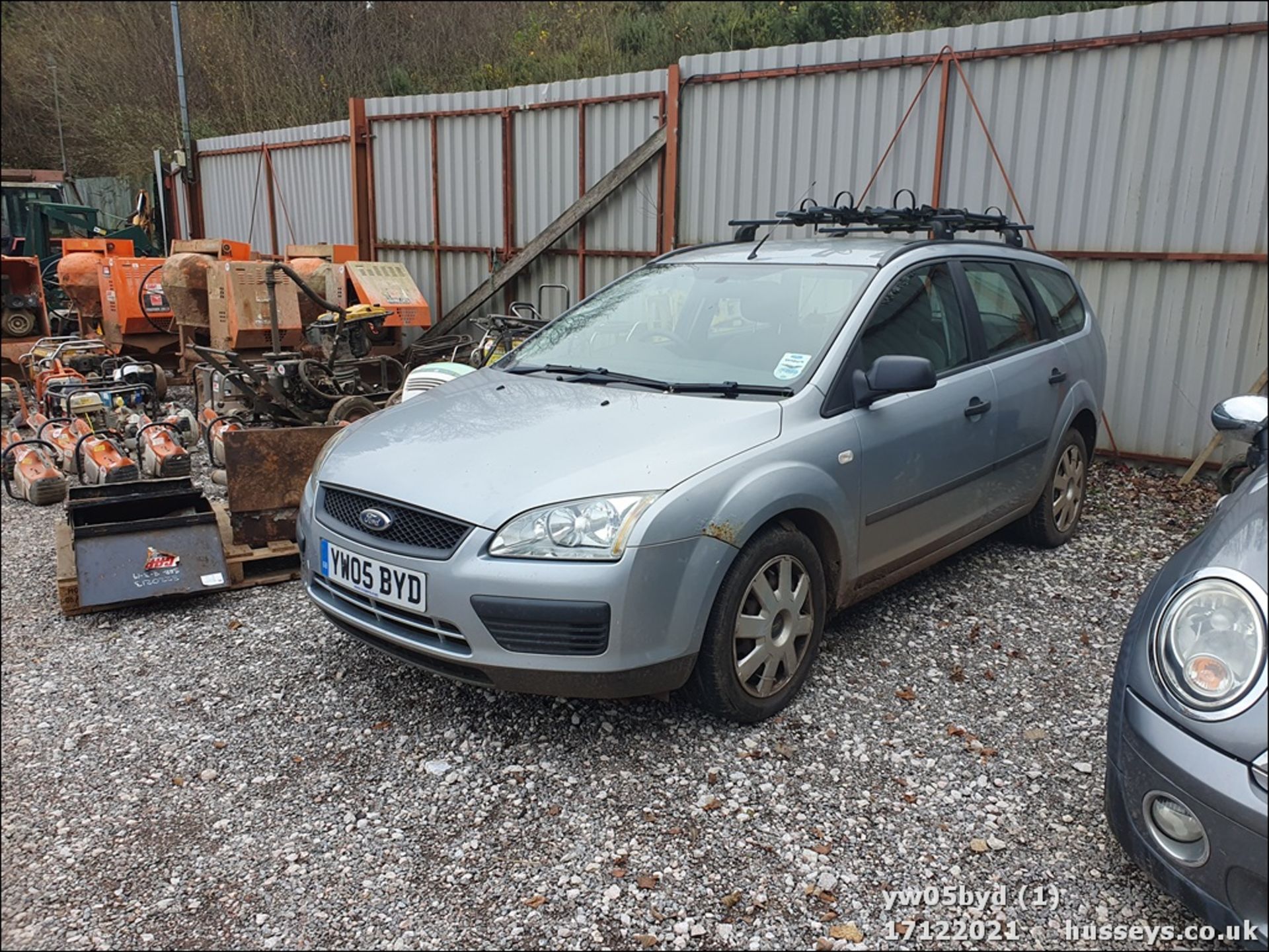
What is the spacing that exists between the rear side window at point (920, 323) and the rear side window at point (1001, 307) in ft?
0.74

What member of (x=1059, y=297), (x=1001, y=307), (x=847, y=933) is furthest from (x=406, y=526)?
(x=1059, y=297)

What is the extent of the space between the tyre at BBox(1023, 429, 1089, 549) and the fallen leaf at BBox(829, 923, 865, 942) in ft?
10.3

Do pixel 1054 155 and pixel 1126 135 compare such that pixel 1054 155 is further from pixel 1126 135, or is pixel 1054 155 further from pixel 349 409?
pixel 349 409

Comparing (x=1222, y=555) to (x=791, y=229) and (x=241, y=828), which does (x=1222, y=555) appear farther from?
(x=791, y=229)

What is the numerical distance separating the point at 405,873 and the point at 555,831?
17.1 inches

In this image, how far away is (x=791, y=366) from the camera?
3.58m

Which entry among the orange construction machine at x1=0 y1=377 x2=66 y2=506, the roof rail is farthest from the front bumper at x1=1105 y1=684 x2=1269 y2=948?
the orange construction machine at x1=0 y1=377 x2=66 y2=506

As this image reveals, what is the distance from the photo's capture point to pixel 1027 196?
277 inches

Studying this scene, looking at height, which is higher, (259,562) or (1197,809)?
(1197,809)

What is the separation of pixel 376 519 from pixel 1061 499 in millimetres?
3770

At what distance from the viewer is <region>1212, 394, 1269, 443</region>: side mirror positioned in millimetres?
2943

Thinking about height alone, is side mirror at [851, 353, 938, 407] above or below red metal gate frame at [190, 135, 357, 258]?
below

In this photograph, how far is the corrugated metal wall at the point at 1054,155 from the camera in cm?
629

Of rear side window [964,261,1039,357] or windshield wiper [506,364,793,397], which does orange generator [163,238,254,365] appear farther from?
rear side window [964,261,1039,357]
